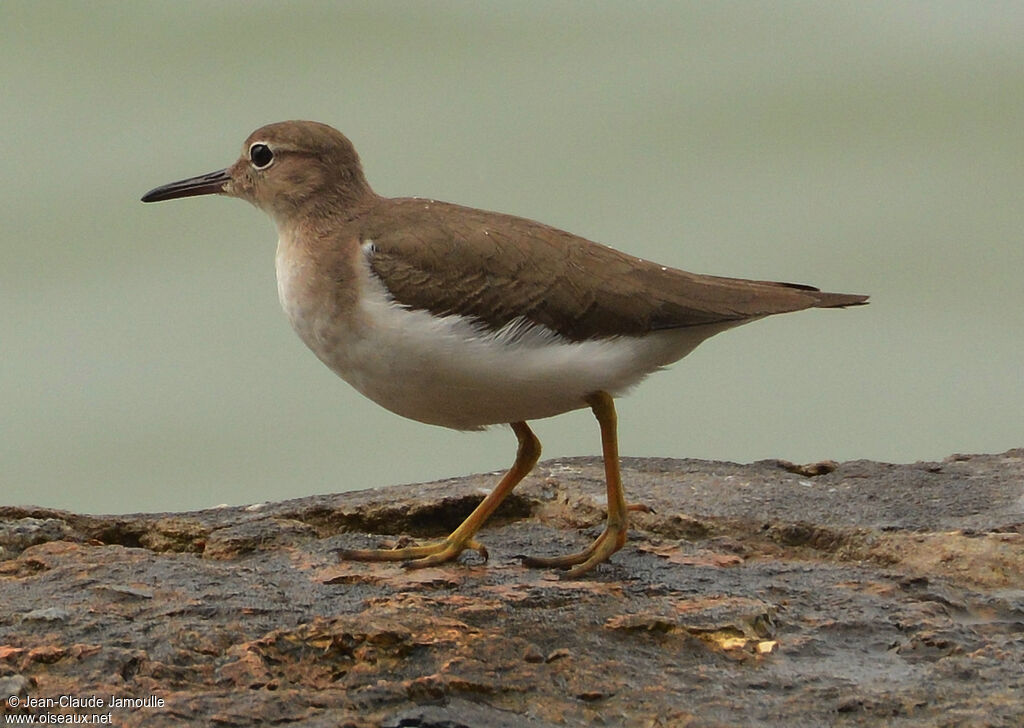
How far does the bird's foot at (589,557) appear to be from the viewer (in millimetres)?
6486

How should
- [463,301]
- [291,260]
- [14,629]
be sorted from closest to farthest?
[14,629], [463,301], [291,260]

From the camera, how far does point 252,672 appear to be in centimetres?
511

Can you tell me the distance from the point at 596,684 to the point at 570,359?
189 cm

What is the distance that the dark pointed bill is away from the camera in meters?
8.02

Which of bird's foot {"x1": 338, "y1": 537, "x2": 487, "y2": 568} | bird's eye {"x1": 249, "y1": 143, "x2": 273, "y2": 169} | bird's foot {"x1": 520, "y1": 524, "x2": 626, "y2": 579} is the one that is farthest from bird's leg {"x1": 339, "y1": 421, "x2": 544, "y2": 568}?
bird's eye {"x1": 249, "y1": 143, "x2": 273, "y2": 169}

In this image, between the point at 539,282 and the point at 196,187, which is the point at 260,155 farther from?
the point at 539,282

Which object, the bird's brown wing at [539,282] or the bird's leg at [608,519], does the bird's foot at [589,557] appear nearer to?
the bird's leg at [608,519]

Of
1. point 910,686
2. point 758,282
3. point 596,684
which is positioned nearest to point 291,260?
point 758,282

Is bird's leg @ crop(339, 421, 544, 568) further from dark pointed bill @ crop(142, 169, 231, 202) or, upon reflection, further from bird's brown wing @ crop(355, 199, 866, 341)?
dark pointed bill @ crop(142, 169, 231, 202)

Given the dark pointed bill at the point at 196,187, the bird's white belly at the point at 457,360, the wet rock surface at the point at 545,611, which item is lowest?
the wet rock surface at the point at 545,611

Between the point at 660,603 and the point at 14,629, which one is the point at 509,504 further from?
the point at 14,629

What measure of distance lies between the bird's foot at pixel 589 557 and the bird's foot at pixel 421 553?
0.27 m

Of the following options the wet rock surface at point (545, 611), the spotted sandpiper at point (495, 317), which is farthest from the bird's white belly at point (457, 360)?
the wet rock surface at point (545, 611)

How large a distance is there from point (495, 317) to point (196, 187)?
7.68 feet
